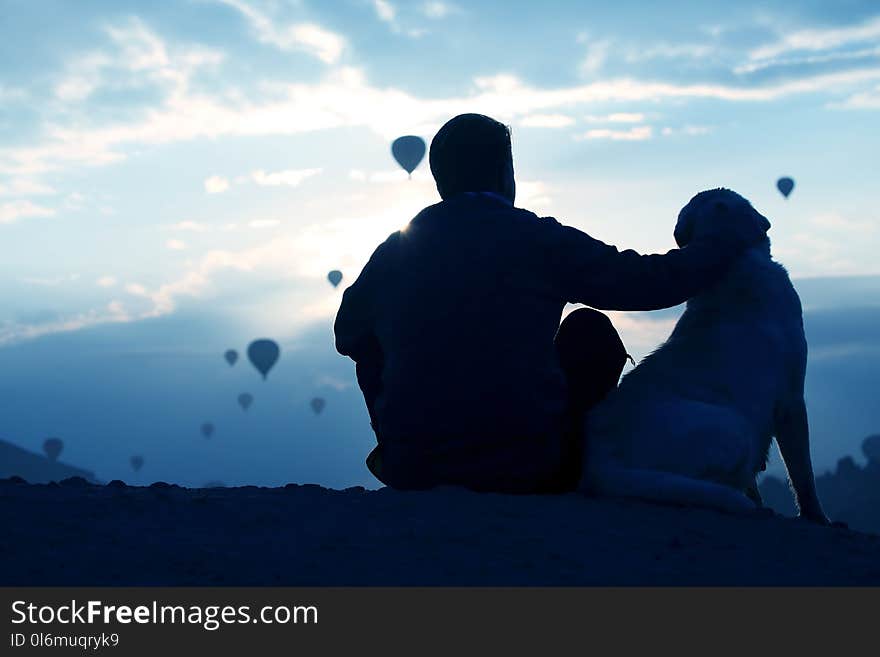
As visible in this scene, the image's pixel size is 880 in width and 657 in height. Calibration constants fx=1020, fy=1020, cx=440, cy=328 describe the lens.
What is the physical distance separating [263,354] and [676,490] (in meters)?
46.3

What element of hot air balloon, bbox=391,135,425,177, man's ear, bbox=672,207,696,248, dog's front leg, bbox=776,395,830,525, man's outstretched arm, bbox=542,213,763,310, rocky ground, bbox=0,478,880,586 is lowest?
rocky ground, bbox=0,478,880,586

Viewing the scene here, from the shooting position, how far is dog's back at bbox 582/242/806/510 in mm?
4770

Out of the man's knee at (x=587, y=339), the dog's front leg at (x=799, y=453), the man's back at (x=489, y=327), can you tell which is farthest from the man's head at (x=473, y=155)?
the dog's front leg at (x=799, y=453)

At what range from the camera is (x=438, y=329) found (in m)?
4.76

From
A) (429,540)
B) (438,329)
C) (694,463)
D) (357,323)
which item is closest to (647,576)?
(429,540)

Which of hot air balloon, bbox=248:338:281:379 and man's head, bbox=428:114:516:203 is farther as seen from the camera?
hot air balloon, bbox=248:338:281:379

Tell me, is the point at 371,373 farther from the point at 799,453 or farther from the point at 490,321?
the point at 799,453

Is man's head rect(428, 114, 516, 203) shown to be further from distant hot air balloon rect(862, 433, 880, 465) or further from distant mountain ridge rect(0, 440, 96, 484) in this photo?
distant mountain ridge rect(0, 440, 96, 484)

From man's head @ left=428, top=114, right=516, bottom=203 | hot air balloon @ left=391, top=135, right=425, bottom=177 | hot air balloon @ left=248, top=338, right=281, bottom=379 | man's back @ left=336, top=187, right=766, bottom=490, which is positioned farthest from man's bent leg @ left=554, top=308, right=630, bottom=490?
hot air balloon @ left=248, top=338, right=281, bottom=379

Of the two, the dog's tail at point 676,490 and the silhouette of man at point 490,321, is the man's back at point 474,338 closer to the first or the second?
the silhouette of man at point 490,321

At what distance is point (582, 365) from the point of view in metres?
5.11

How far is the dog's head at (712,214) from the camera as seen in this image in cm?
540
